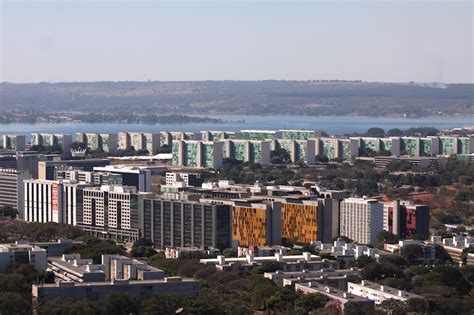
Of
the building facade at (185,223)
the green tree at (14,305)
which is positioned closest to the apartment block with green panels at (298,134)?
the building facade at (185,223)

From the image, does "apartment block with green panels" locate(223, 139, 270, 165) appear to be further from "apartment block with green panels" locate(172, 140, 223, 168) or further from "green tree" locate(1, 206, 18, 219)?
"green tree" locate(1, 206, 18, 219)

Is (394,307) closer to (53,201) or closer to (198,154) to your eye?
(53,201)

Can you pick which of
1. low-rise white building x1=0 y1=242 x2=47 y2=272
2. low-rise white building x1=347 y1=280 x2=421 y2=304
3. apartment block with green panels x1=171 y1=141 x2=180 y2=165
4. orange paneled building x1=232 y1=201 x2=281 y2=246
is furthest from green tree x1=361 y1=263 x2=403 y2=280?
apartment block with green panels x1=171 y1=141 x2=180 y2=165

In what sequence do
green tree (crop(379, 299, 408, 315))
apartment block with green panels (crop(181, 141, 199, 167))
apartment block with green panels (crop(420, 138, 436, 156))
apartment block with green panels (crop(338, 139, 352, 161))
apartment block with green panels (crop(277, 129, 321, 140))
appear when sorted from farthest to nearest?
apartment block with green panels (crop(277, 129, 321, 140)) < apartment block with green panels (crop(420, 138, 436, 156)) < apartment block with green panels (crop(338, 139, 352, 161)) < apartment block with green panels (crop(181, 141, 199, 167)) < green tree (crop(379, 299, 408, 315))

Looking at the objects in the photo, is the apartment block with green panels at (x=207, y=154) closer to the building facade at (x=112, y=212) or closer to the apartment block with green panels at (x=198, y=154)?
the apartment block with green panels at (x=198, y=154)

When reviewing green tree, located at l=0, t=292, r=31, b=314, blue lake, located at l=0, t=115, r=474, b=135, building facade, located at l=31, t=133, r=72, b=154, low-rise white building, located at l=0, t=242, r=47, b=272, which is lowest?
blue lake, located at l=0, t=115, r=474, b=135

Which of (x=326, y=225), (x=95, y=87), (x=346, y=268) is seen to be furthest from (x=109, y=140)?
(x=95, y=87)

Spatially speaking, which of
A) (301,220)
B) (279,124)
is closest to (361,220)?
(301,220)

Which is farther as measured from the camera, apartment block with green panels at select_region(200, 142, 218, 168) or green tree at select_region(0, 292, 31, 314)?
apartment block with green panels at select_region(200, 142, 218, 168)
